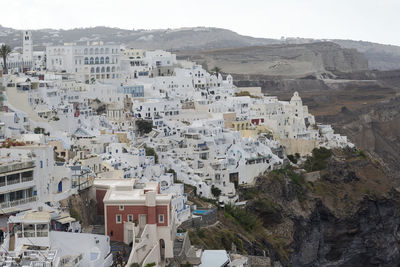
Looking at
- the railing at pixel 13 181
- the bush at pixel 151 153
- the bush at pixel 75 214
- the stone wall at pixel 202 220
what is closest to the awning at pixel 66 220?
the bush at pixel 75 214

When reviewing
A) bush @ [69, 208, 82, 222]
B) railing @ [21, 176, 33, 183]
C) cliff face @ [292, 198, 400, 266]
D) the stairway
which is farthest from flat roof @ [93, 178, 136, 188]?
cliff face @ [292, 198, 400, 266]

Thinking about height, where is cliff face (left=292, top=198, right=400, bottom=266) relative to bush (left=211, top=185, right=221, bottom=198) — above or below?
below

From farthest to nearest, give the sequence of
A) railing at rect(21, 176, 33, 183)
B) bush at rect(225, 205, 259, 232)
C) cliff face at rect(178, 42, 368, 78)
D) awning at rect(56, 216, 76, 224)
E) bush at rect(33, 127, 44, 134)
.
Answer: cliff face at rect(178, 42, 368, 78), bush at rect(225, 205, 259, 232), bush at rect(33, 127, 44, 134), railing at rect(21, 176, 33, 183), awning at rect(56, 216, 76, 224)

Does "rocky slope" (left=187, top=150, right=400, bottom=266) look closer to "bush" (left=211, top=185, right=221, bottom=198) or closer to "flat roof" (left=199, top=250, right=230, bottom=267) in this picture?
"bush" (left=211, top=185, right=221, bottom=198)

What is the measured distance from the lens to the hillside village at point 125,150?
28.2 meters

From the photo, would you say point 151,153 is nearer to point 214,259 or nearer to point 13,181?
point 214,259

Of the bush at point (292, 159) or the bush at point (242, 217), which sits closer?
the bush at point (242, 217)

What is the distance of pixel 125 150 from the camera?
47000 millimetres

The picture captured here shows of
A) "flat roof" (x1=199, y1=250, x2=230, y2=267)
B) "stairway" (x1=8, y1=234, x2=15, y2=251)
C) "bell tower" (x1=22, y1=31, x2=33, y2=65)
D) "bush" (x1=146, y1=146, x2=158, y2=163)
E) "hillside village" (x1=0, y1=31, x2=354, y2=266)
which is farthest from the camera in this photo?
"bell tower" (x1=22, y1=31, x2=33, y2=65)

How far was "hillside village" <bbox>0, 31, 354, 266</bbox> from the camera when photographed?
28234 mm

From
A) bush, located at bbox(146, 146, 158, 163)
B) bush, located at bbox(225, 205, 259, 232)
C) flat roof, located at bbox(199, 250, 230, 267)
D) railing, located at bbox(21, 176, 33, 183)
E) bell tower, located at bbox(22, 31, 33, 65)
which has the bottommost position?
bush, located at bbox(225, 205, 259, 232)

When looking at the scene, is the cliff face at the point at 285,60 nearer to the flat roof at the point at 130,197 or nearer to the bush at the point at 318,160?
the bush at the point at 318,160

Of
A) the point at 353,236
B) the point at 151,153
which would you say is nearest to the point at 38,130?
the point at 151,153

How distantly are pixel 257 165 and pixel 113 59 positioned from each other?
76.7ft
